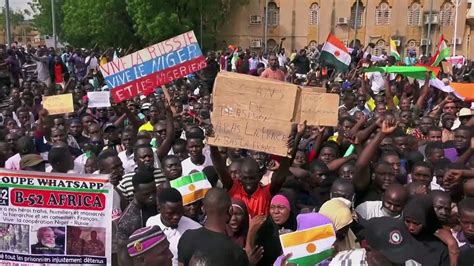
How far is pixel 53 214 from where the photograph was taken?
390 cm

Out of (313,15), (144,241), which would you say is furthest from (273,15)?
(144,241)

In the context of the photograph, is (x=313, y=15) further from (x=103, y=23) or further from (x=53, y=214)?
(x=53, y=214)

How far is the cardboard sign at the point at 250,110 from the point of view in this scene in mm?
4969

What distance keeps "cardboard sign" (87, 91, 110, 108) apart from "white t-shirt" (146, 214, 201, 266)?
512cm

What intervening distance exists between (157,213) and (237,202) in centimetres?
77

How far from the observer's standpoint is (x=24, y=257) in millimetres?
3842

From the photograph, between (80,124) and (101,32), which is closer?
(80,124)

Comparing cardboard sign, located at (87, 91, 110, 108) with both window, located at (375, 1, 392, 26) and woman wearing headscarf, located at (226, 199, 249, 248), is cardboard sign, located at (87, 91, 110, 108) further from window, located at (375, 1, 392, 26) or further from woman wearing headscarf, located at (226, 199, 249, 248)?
window, located at (375, 1, 392, 26)

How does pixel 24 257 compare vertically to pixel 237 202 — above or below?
below

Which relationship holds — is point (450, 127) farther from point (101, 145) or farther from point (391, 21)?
point (391, 21)

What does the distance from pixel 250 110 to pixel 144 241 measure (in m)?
2.14

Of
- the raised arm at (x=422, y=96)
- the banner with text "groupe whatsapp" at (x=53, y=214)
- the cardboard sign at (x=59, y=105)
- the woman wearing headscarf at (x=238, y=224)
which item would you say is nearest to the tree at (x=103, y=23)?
the raised arm at (x=422, y=96)

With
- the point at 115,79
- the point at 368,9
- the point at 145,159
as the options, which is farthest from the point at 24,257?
the point at 368,9

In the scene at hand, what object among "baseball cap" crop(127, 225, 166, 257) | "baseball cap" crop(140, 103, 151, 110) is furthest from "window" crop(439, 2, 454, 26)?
"baseball cap" crop(127, 225, 166, 257)
